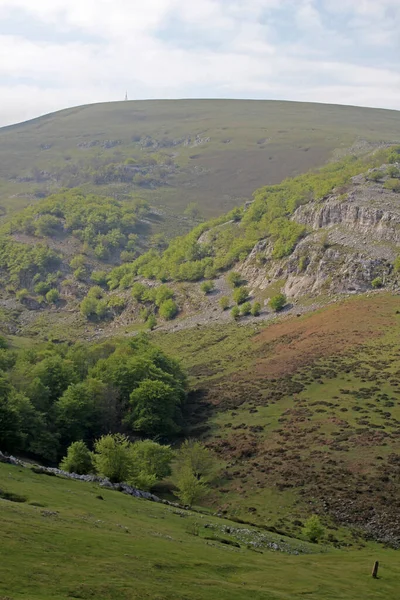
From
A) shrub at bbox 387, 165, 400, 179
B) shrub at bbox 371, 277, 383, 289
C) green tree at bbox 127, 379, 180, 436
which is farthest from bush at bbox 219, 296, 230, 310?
shrub at bbox 387, 165, 400, 179

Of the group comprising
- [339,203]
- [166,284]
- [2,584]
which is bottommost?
[166,284]

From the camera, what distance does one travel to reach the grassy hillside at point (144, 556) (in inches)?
1037

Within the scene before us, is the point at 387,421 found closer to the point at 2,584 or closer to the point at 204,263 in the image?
the point at 2,584

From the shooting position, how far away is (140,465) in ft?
219

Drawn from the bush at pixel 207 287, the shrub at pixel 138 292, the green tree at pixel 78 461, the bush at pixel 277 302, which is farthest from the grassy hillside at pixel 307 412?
the shrub at pixel 138 292

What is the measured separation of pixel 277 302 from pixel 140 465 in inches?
3374

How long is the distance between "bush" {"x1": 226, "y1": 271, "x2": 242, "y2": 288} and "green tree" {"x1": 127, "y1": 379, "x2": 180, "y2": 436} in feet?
256

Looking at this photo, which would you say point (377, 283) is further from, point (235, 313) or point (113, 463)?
point (113, 463)

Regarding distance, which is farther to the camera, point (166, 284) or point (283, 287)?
point (166, 284)

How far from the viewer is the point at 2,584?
23484 millimetres

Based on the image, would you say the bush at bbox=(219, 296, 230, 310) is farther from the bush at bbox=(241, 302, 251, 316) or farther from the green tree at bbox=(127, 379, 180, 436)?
the green tree at bbox=(127, 379, 180, 436)

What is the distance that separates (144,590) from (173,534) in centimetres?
1521

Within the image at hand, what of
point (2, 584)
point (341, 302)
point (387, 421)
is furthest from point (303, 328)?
point (2, 584)

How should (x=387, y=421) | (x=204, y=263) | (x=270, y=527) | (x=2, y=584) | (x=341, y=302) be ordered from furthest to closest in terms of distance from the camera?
1. (x=204, y=263)
2. (x=341, y=302)
3. (x=387, y=421)
4. (x=270, y=527)
5. (x=2, y=584)
